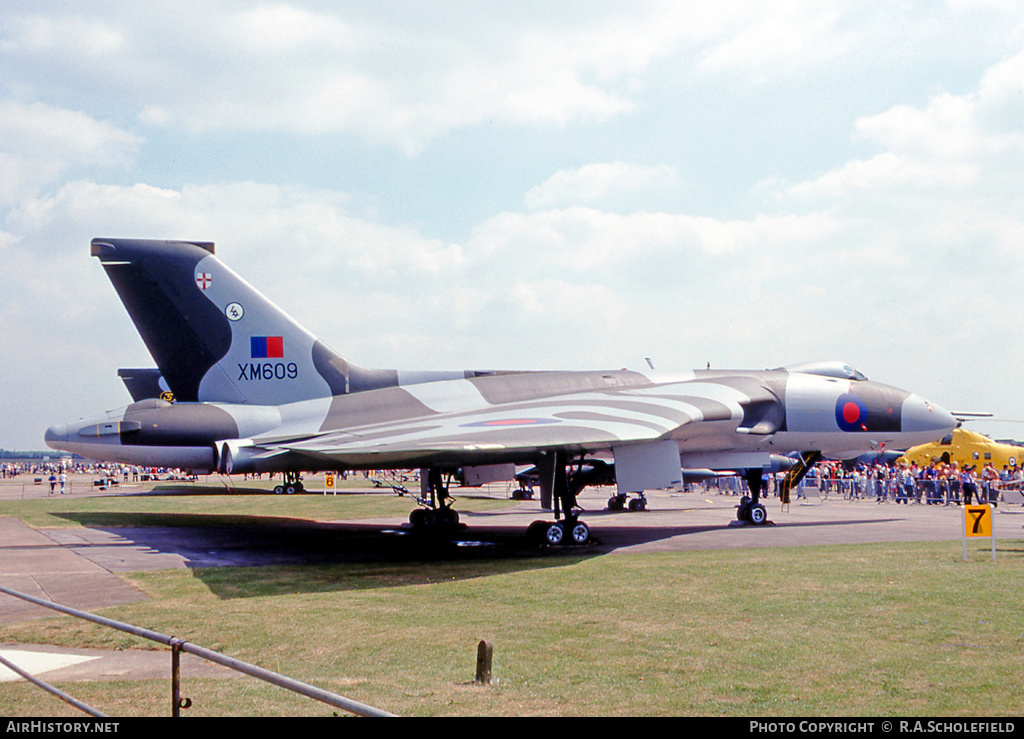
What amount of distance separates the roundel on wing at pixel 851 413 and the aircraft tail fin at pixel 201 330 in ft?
39.4

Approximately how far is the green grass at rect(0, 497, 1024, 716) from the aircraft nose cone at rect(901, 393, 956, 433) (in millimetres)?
8194

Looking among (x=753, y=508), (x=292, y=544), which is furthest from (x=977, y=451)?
(x=292, y=544)

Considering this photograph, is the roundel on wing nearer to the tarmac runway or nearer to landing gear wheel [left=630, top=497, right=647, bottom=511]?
the tarmac runway

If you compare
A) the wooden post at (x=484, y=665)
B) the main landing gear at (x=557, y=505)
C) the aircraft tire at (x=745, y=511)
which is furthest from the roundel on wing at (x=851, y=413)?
the wooden post at (x=484, y=665)

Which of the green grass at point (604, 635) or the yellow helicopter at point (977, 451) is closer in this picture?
the green grass at point (604, 635)

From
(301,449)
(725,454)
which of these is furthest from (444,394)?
(725,454)

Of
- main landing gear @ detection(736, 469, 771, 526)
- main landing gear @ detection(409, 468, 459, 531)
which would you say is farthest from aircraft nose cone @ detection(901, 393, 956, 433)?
main landing gear @ detection(409, 468, 459, 531)

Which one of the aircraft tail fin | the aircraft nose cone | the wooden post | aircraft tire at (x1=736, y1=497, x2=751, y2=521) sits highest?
the aircraft tail fin

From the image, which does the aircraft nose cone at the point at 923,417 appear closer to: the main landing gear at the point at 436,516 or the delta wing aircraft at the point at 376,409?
the delta wing aircraft at the point at 376,409

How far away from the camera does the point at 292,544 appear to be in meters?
16.8

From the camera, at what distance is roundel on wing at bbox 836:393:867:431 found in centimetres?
2019

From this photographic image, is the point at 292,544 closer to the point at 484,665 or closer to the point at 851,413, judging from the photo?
the point at 484,665

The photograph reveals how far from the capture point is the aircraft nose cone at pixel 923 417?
818 inches
